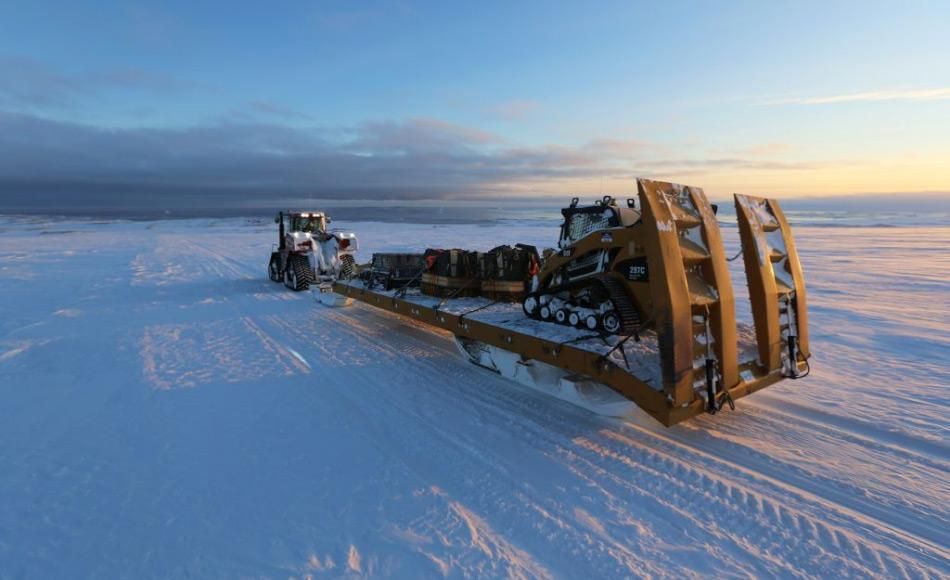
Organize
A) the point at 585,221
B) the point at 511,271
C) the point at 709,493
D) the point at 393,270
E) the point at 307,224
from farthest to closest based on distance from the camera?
the point at 307,224 → the point at 393,270 → the point at 511,271 → the point at 585,221 → the point at 709,493

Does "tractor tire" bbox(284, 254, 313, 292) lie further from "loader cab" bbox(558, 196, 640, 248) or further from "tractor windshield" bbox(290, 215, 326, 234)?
"loader cab" bbox(558, 196, 640, 248)

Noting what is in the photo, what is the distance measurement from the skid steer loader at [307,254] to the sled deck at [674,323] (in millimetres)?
7919

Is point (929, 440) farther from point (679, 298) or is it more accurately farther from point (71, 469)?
point (71, 469)

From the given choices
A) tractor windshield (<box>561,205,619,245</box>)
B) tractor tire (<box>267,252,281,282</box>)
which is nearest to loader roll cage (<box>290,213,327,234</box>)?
tractor tire (<box>267,252,281,282</box>)

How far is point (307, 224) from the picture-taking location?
1458 centimetres

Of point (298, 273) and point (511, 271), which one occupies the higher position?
point (511, 271)

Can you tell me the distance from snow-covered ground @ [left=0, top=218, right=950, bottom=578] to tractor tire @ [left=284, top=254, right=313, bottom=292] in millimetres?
5171

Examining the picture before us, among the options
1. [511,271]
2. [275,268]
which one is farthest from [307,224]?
[511,271]

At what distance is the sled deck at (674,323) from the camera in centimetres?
397

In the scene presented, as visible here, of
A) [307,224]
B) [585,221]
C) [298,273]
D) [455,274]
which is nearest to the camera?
[585,221]

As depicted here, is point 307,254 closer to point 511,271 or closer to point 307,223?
point 307,223

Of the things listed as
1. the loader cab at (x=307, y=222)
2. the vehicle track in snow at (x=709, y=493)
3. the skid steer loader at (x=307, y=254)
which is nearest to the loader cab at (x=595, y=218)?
the vehicle track in snow at (x=709, y=493)

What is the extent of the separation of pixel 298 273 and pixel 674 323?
10.5 meters

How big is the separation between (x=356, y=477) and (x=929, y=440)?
15.5 ft
